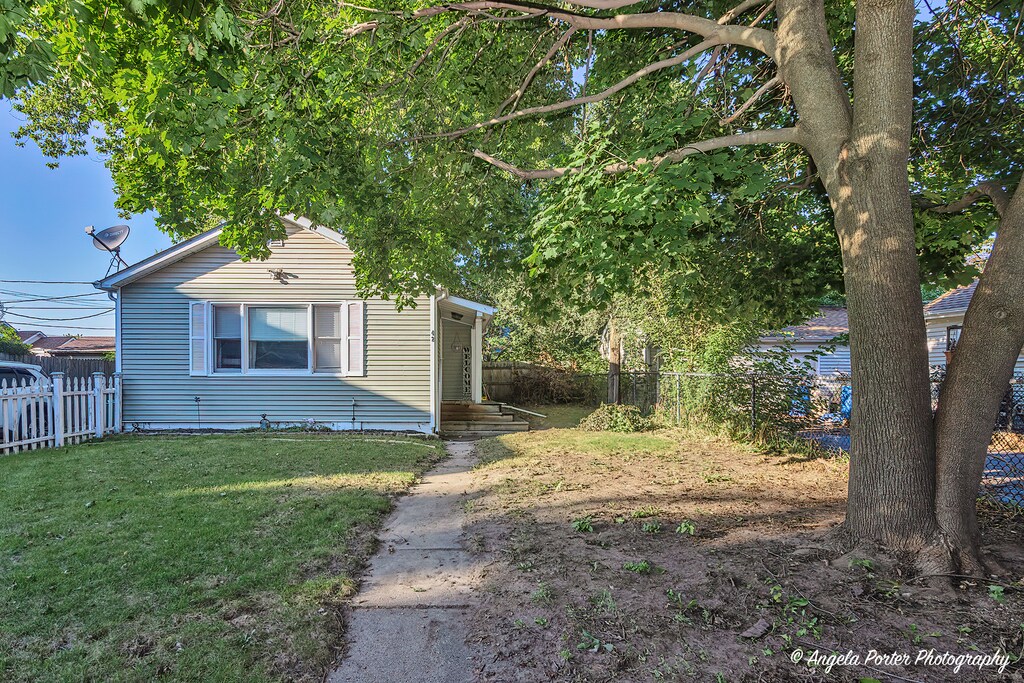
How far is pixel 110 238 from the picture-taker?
45.2 feet

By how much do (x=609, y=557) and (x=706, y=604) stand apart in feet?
3.08

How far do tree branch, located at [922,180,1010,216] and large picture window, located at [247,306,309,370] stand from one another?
11016mm

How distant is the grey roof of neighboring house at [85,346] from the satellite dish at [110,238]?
39.3 metres

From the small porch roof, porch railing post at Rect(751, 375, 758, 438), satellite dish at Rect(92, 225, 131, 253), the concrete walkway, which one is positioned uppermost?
satellite dish at Rect(92, 225, 131, 253)

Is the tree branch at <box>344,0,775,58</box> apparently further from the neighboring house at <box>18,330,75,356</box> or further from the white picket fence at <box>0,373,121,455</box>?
the neighboring house at <box>18,330,75,356</box>

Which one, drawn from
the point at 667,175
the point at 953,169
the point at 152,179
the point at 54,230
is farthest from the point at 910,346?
the point at 54,230

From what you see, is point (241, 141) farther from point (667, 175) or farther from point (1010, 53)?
point (1010, 53)

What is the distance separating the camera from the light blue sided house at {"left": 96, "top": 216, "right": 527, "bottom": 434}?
1205 cm

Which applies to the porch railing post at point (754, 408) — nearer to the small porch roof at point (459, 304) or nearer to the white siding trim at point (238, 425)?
the small porch roof at point (459, 304)

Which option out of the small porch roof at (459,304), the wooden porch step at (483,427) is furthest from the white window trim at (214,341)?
the wooden porch step at (483,427)

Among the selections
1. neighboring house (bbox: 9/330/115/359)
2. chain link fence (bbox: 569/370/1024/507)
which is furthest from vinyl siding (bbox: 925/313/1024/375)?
neighboring house (bbox: 9/330/115/359)

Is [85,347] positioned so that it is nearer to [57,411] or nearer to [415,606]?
[57,411]

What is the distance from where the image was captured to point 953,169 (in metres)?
6.46

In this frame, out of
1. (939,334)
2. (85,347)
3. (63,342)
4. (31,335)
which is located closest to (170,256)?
(939,334)
